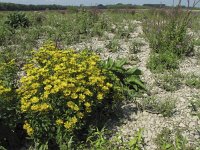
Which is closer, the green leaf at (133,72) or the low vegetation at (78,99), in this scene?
the low vegetation at (78,99)

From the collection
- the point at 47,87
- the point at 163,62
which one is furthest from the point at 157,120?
the point at 163,62

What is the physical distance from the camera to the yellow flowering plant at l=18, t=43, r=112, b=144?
4770mm

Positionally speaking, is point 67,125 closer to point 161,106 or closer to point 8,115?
point 8,115

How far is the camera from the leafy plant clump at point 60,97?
4.77 metres

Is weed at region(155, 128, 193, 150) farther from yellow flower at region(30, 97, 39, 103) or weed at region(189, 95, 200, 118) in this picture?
yellow flower at region(30, 97, 39, 103)

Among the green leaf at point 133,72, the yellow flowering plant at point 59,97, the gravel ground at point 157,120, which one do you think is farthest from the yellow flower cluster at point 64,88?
the green leaf at point 133,72

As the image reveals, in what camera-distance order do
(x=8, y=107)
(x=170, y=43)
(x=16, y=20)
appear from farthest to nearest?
1. (x=16, y=20)
2. (x=170, y=43)
3. (x=8, y=107)

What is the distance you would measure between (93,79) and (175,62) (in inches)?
117

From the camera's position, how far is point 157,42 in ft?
28.0

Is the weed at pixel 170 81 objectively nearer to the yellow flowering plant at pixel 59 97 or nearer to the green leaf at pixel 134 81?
the green leaf at pixel 134 81

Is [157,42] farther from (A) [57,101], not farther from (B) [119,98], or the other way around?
(A) [57,101]

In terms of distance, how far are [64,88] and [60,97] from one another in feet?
0.42

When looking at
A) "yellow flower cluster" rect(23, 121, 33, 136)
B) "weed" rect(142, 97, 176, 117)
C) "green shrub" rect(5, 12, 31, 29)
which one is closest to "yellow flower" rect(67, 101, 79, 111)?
"yellow flower cluster" rect(23, 121, 33, 136)

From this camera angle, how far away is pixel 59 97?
487 cm
